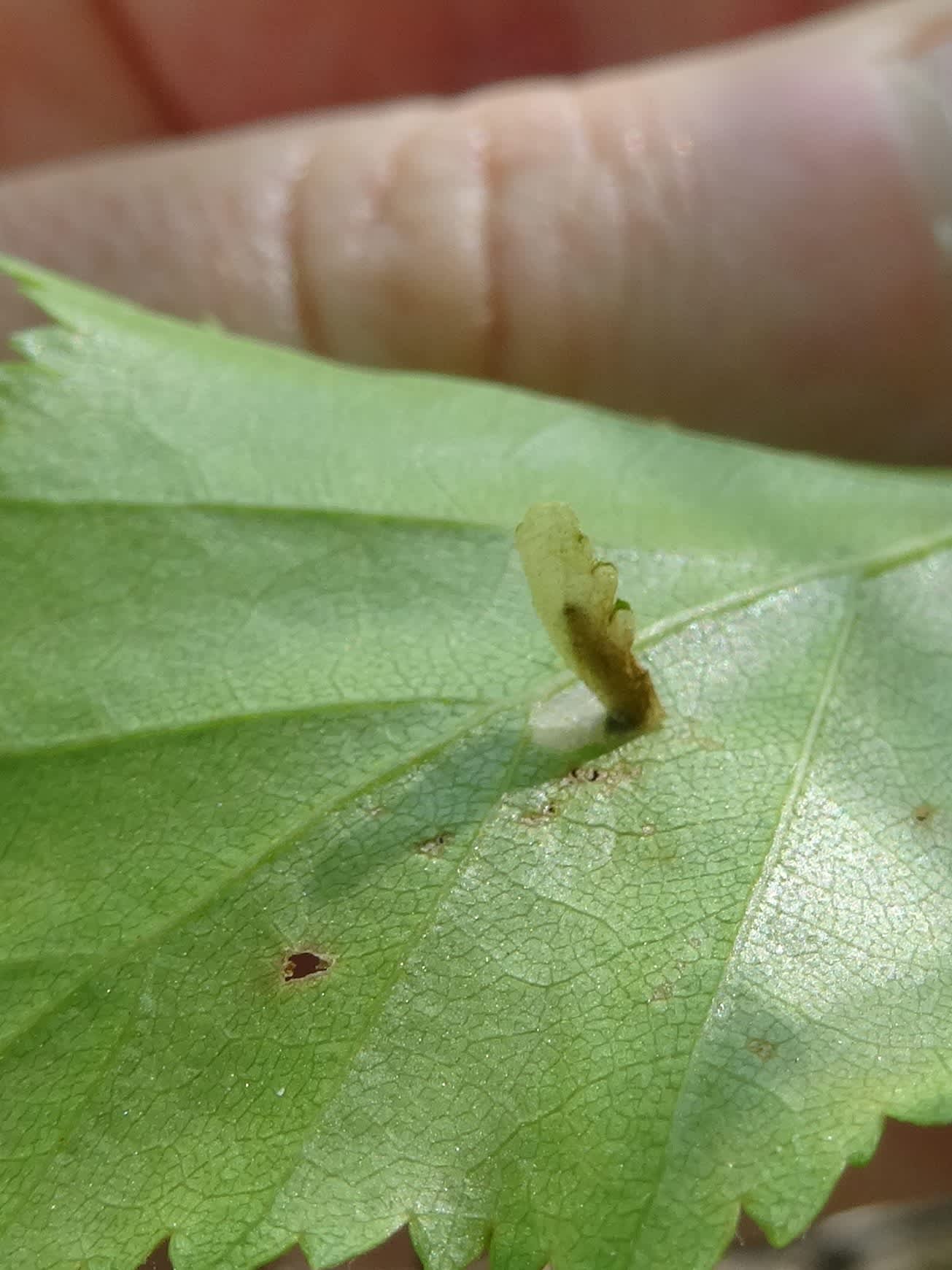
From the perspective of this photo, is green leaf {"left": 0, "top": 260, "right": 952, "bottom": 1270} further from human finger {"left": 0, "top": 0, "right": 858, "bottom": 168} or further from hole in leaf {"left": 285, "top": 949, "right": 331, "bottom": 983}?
human finger {"left": 0, "top": 0, "right": 858, "bottom": 168}

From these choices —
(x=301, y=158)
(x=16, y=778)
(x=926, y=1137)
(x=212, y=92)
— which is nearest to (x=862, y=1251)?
(x=926, y=1137)

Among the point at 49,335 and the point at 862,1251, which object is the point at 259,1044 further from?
the point at 862,1251

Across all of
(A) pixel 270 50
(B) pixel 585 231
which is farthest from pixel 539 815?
(A) pixel 270 50

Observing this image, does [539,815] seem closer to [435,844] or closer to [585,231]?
[435,844]

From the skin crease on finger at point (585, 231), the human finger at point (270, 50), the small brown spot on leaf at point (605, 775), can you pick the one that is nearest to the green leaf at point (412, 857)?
the small brown spot on leaf at point (605, 775)

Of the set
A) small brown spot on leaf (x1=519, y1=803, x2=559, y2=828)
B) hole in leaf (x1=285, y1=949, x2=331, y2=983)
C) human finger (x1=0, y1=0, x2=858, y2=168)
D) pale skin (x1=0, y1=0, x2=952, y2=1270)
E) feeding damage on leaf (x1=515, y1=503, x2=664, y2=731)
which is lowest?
hole in leaf (x1=285, y1=949, x2=331, y2=983)

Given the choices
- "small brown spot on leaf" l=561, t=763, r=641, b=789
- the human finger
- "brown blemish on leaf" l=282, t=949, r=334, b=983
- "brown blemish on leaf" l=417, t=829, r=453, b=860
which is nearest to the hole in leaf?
"brown blemish on leaf" l=282, t=949, r=334, b=983
